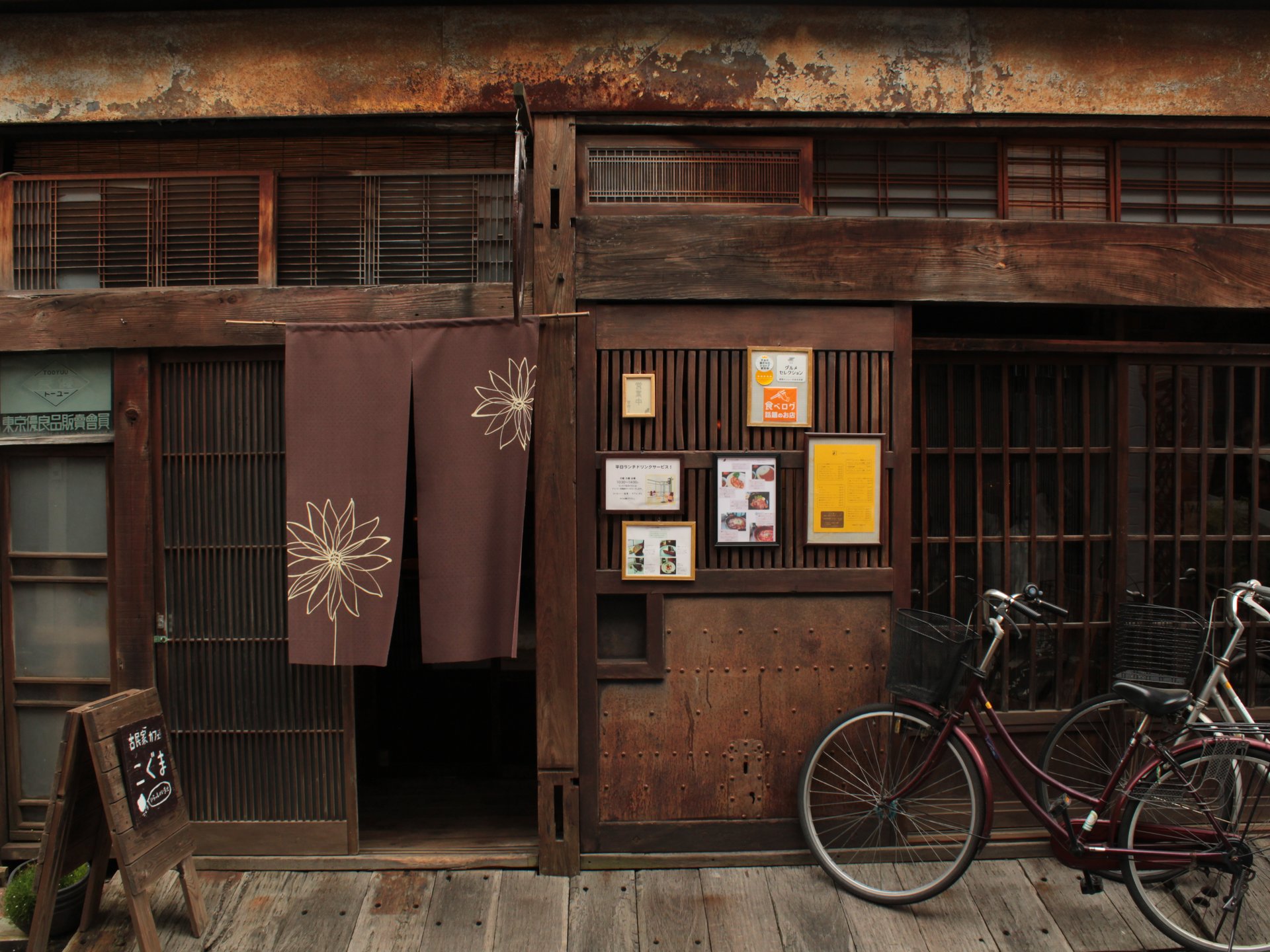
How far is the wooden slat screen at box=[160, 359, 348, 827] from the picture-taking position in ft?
15.1

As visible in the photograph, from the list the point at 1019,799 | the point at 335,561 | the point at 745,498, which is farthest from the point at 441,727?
the point at 1019,799

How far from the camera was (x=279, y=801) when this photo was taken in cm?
462

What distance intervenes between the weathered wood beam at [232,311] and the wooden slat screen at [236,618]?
0.19m

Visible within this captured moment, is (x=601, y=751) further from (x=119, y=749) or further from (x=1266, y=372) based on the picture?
(x=1266, y=372)

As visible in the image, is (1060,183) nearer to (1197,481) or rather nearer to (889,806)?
(1197,481)

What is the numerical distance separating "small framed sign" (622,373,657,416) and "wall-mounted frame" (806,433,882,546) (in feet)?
3.06

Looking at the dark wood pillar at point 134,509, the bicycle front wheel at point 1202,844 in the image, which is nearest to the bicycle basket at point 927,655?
the bicycle front wheel at point 1202,844

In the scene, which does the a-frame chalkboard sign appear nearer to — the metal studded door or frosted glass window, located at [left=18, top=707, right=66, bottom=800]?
frosted glass window, located at [left=18, top=707, right=66, bottom=800]

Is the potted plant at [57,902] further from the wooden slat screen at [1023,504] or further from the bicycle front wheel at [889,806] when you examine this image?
the wooden slat screen at [1023,504]

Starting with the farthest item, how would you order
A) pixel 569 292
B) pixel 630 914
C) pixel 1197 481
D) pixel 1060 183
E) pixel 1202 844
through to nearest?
pixel 1197 481 < pixel 1060 183 < pixel 569 292 < pixel 630 914 < pixel 1202 844

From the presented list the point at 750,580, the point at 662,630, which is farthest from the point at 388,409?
the point at 750,580

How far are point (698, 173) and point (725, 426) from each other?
151 cm

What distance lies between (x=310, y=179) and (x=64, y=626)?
308 centimetres

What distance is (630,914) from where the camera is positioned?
416 cm
